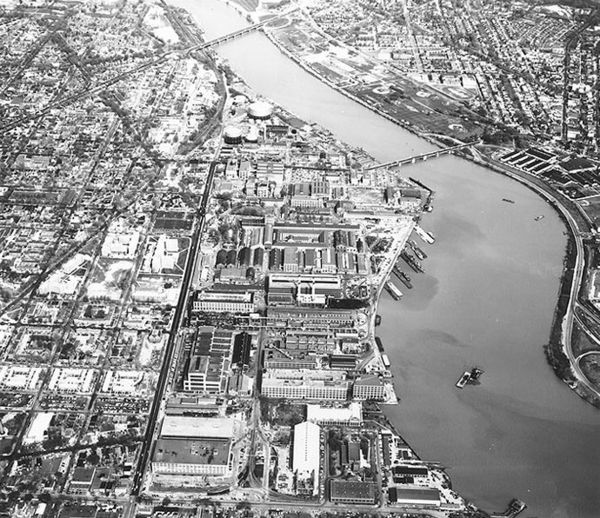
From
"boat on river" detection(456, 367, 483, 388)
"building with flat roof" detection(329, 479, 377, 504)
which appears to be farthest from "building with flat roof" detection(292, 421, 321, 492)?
"boat on river" detection(456, 367, 483, 388)

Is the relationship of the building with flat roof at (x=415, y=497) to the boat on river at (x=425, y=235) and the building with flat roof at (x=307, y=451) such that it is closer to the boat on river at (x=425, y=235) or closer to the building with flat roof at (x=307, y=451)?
the building with flat roof at (x=307, y=451)

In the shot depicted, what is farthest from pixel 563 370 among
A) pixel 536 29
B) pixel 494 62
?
pixel 536 29

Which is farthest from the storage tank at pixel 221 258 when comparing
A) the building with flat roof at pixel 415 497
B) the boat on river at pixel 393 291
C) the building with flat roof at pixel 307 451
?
the building with flat roof at pixel 415 497

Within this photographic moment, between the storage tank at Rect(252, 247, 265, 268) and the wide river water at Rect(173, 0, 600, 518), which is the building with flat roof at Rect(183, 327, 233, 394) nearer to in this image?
the storage tank at Rect(252, 247, 265, 268)

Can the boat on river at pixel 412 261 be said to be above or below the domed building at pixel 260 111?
below

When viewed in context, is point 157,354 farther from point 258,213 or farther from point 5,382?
point 258,213

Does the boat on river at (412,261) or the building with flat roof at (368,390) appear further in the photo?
the boat on river at (412,261)
